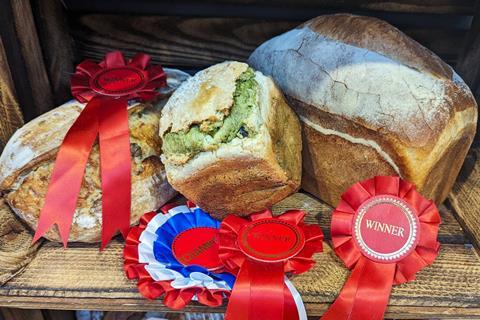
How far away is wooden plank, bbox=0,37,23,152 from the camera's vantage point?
1.04 metres

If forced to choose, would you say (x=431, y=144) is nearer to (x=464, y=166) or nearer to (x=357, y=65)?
(x=357, y=65)

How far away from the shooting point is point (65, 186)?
930 millimetres

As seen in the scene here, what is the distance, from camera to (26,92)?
44.9 inches

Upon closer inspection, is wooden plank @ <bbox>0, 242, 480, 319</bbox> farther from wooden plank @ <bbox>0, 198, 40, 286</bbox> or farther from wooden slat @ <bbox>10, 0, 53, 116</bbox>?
wooden slat @ <bbox>10, 0, 53, 116</bbox>

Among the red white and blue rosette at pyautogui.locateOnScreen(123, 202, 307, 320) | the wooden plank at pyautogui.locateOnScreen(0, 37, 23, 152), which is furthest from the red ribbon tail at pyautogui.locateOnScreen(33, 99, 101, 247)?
the wooden plank at pyautogui.locateOnScreen(0, 37, 23, 152)

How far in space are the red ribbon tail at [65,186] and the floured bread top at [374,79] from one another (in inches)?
18.3

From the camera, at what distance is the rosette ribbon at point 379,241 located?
0.84 metres

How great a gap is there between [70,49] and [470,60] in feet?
3.48

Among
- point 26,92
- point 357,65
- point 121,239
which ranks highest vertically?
point 357,65

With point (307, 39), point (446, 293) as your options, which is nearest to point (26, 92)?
point (307, 39)

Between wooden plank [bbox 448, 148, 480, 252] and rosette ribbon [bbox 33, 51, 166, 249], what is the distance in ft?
2.49

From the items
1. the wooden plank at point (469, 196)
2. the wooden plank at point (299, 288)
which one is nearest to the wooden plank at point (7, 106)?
the wooden plank at point (299, 288)

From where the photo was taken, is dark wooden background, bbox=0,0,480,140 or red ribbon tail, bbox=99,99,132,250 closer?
red ribbon tail, bbox=99,99,132,250

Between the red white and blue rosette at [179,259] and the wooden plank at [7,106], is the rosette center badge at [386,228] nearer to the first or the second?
the red white and blue rosette at [179,259]
